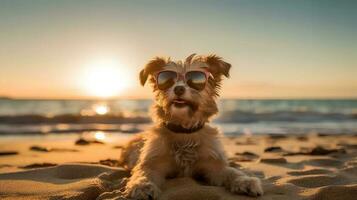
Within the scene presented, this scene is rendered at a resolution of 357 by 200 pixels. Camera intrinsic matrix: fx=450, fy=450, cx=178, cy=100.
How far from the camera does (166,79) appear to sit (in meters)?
A: 5.47

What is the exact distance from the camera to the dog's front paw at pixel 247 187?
448cm

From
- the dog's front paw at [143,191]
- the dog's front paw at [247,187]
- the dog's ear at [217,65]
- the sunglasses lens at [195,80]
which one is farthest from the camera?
the dog's ear at [217,65]

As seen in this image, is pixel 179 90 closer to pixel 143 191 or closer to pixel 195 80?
pixel 195 80

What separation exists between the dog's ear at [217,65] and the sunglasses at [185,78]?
0.66 ft

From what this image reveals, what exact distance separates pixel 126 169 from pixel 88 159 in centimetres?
218

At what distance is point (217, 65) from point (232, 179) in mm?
1591

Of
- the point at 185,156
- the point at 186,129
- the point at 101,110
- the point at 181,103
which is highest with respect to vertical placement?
the point at 101,110

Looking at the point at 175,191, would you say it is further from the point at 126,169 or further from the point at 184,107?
the point at 126,169

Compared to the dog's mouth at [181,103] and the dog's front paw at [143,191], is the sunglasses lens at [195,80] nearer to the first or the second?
the dog's mouth at [181,103]

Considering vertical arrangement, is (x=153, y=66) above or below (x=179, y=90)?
above

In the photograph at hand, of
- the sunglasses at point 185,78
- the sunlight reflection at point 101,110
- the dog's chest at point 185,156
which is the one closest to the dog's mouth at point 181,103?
the sunglasses at point 185,78

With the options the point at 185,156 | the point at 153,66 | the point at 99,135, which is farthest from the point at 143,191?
the point at 99,135

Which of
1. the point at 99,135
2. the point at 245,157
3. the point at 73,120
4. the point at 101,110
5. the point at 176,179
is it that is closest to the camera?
the point at 176,179

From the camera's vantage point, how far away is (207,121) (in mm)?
5645
